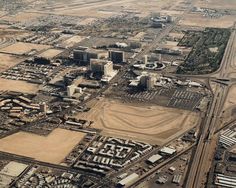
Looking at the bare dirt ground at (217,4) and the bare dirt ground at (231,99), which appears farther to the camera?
the bare dirt ground at (217,4)

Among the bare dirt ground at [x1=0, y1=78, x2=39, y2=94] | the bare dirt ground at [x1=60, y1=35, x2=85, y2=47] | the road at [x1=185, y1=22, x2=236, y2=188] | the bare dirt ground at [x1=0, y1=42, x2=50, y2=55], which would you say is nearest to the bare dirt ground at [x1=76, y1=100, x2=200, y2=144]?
the road at [x1=185, y1=22, x2=236, y2=188]

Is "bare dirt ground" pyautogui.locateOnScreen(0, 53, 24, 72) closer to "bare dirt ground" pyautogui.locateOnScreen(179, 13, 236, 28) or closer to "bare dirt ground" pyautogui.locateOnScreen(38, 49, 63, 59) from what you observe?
"bare dirt ground" pyautogui.locateOnScreen(38, 49, 63, 59)

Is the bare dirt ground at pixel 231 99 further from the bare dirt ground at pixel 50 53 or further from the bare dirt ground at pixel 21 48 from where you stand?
the bare dirt ground at pixel 21 48

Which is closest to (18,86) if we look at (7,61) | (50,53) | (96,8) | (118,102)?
(7,61)

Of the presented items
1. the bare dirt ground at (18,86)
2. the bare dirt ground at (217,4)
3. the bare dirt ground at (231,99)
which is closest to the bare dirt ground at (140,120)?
the bare dirt ground at (231,99)

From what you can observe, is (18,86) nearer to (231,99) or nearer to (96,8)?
(231,99)
